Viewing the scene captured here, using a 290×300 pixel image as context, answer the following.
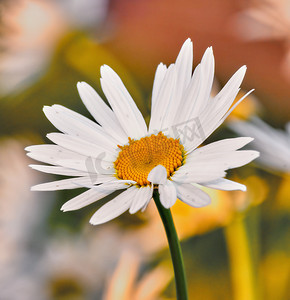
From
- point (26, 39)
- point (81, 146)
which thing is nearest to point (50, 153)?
point (81, 146)

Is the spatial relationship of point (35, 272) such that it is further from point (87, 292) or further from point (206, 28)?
point (206, 28)

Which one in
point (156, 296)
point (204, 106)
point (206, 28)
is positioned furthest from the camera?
point (206, 28)

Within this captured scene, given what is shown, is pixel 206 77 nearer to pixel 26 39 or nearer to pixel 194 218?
pixel 194 218

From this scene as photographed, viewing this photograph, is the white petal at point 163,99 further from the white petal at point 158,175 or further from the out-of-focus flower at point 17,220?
the out-of-focus flower at point 17,220

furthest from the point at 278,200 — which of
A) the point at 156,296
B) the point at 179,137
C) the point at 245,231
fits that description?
the point at 179,137

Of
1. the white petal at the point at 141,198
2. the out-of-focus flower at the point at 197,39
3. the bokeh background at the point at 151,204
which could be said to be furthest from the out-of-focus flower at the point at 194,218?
the white petal at the point at 141,198
